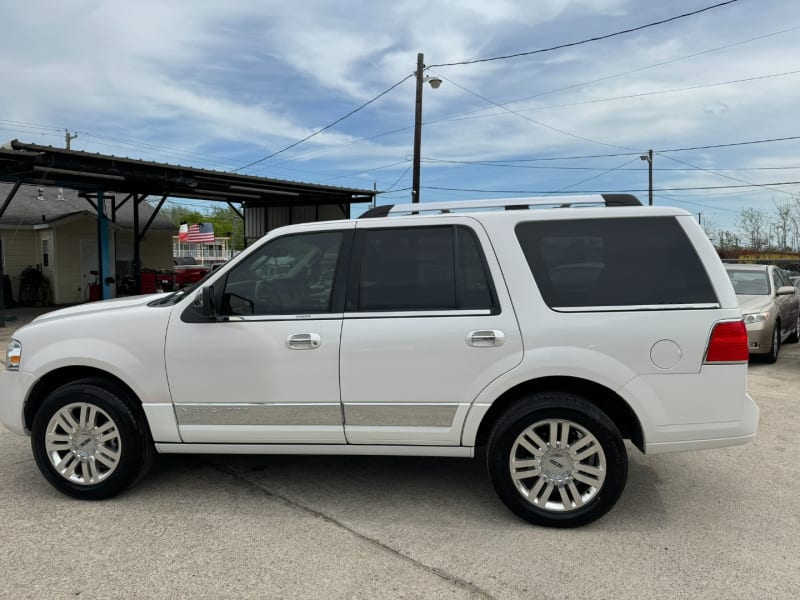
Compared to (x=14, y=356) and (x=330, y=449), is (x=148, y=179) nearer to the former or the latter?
(x=14, y=356)

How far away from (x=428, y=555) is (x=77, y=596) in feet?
5.67

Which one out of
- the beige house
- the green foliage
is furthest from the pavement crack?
the green foliage

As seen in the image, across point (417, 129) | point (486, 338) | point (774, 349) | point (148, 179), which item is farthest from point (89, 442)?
point (417, 129)

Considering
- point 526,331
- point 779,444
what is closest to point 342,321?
point 526,331

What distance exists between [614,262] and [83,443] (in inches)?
140

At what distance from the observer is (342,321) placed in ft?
11.9

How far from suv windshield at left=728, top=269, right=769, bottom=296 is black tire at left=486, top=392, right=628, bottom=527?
24.2ft

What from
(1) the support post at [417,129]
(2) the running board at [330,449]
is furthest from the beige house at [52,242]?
(2) the running board at [330,449]

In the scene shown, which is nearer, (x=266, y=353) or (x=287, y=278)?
(x=266, y=353)

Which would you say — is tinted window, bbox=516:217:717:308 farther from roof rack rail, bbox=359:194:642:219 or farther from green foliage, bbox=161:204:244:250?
green foliage, bbox=161:204:244:250

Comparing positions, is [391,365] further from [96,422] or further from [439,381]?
[96,422]

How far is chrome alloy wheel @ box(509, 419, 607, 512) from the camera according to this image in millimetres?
3469

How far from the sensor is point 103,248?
17031mm

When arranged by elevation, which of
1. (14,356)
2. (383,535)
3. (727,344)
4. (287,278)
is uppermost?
(287,278)
